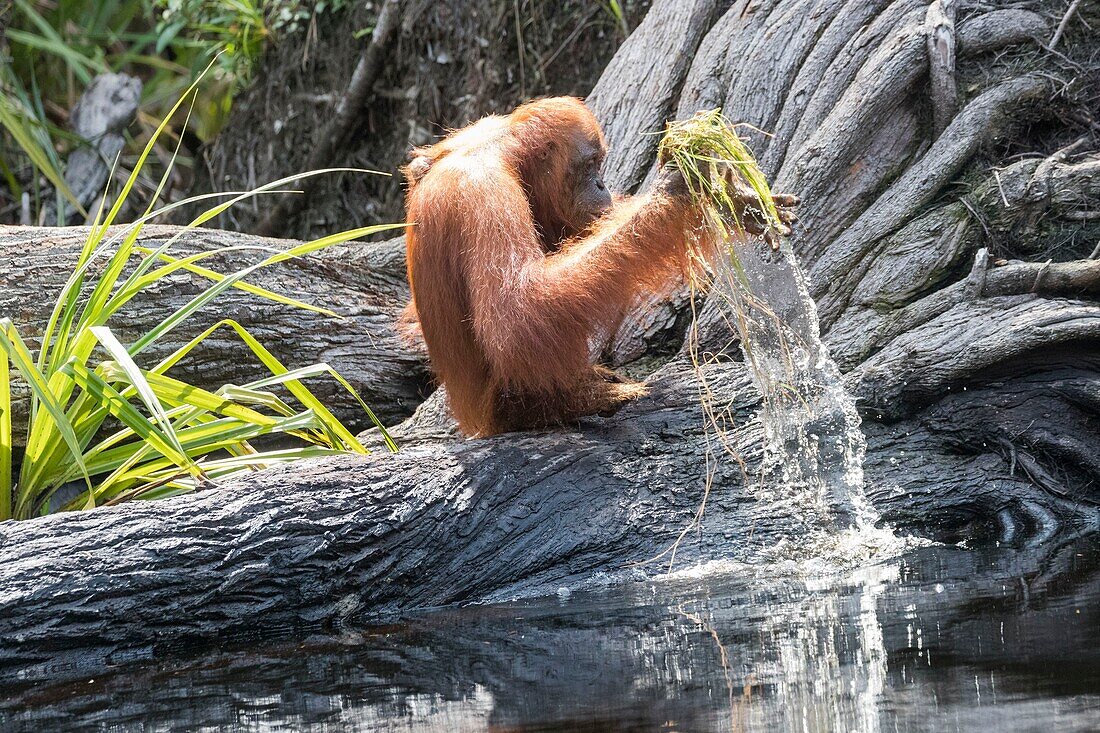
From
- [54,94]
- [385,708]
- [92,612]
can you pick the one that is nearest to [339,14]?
[54,94]

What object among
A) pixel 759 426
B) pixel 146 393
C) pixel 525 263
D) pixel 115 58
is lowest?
pixel 759 426

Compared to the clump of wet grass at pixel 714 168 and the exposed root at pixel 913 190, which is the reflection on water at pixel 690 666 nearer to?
the clump of wet grass at pixel 714 168

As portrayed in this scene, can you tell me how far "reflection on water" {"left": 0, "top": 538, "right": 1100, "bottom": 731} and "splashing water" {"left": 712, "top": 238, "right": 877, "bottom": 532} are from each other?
443 millimetres

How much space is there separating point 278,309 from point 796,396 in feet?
7.88

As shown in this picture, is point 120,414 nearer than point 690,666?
No

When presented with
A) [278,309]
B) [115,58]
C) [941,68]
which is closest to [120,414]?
[278,309]

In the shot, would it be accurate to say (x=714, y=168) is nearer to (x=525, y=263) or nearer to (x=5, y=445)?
(x=525, y=263)

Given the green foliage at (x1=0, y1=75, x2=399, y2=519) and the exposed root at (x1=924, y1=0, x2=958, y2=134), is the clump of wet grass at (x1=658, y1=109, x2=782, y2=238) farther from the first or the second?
the exposed root at (x1=924, y1=0, x2=958, y2=134)

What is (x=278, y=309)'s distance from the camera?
5.02m

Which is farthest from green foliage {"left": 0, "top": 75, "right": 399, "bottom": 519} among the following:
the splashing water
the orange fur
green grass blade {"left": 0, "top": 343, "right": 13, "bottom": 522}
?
the splashing water

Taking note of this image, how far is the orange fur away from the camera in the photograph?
355 centimetres

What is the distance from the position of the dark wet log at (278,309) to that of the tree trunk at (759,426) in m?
0.12

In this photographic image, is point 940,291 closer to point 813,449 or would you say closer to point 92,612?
point 813,449

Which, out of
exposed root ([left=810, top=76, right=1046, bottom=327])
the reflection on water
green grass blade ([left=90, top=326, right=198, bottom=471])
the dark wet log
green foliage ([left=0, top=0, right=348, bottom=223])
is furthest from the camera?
green foliage ([left=0, top=0, right=348, bottom=223])
